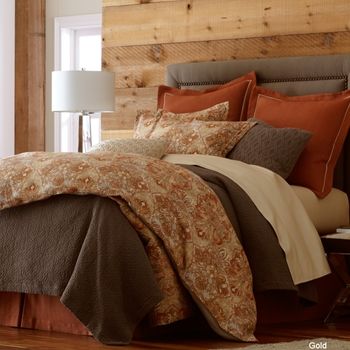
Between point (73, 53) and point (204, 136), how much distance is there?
3.07 metres

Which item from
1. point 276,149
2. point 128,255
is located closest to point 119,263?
point 128,255

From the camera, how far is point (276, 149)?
462 centimetres

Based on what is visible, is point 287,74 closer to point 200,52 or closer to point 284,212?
point 200,52

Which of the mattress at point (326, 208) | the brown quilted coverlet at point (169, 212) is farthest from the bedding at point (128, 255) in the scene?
the mattress at point (326, 208)

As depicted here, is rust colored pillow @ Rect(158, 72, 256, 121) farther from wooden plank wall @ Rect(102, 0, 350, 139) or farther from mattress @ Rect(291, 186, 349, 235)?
mattress @ Rect(291, 186, 349, 235)

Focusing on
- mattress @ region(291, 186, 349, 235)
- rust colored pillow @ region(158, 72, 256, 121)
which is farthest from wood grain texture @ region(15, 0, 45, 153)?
mattress @ region(291, 186, 349, 235)

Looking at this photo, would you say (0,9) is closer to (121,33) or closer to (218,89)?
(121,33)

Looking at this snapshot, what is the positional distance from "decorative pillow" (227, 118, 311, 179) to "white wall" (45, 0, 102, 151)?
→ 3.07 metres

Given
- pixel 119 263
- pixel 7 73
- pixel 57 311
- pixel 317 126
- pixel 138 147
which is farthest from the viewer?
pixel 7 73

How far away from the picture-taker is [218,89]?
18.1 feet

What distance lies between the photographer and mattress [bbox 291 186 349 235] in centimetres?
455

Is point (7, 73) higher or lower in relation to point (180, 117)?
higher

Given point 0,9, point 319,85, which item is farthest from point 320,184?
point 0,9

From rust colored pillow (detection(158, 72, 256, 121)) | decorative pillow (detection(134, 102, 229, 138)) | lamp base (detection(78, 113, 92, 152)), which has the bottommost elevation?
lamp base (detection(78, 113, 92, 152))
